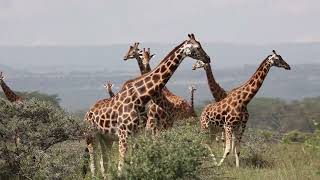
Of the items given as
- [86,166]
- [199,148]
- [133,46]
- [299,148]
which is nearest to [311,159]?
[299,148]

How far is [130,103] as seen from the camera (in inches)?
452

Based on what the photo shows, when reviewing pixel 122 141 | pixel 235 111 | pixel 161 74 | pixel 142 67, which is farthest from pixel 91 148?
pixel 235 111

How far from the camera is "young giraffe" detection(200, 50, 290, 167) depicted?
1455cm

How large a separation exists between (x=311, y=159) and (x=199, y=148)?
290 inches

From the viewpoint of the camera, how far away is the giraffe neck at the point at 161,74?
11688mm

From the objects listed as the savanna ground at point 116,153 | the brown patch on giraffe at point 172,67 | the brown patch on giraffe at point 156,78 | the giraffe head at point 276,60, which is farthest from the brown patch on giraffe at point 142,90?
the giraffe head at point 276,60

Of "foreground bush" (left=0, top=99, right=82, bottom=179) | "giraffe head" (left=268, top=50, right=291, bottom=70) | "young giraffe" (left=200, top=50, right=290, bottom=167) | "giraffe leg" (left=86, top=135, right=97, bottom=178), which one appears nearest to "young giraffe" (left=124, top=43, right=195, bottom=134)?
"young giraffe" (left=200, top=50, right=290, bottom=167)

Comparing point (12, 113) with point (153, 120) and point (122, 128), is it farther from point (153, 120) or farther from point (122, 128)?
point (153, 120)

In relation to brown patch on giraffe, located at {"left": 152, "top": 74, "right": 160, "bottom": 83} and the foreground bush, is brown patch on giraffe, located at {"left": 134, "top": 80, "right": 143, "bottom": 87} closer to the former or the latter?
brown patch on giraffe, located at {"left": 152, "top": 74, "right": 160, "bottom": 83}

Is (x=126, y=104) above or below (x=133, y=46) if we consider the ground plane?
below

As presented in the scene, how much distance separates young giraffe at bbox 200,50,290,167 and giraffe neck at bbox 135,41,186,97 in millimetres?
3129

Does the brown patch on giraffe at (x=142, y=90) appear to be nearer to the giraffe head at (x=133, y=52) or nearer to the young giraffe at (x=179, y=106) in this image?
the giraffe head at (x=133, y=52)

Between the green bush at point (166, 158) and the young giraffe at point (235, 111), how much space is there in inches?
202

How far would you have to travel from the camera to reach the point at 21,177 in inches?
445
